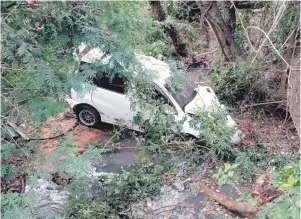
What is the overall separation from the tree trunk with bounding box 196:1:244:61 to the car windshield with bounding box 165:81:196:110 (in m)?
2.02

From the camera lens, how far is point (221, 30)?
7.99m

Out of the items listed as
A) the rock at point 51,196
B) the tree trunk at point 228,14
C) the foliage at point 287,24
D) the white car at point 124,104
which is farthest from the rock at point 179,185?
the tree trunk at point 228,14

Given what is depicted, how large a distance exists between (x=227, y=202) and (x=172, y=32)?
5.59m

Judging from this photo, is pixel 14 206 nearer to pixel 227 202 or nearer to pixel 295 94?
pixel 227 202

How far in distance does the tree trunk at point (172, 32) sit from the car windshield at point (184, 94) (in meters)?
2.86

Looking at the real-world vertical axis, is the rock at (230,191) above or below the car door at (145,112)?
below

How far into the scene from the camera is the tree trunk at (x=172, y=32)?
29.5 ft

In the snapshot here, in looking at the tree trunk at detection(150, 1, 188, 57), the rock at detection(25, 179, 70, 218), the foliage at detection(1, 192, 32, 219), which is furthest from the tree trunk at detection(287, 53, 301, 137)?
the foliage at detection(1, 192, 32, 219)

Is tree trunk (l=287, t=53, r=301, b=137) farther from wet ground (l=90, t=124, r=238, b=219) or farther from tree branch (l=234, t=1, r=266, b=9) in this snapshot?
wet ground (l=90, t=124, r=238, b=219)

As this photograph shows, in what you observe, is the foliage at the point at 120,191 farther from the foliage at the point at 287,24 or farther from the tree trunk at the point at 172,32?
the tree trunk at the point at 172,32

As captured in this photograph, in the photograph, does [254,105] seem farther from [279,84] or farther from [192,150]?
[192,150]

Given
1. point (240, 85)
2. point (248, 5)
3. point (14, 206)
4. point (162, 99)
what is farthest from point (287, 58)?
point (14, 206)

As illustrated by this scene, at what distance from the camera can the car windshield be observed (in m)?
6.20

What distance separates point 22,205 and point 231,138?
159 inches
